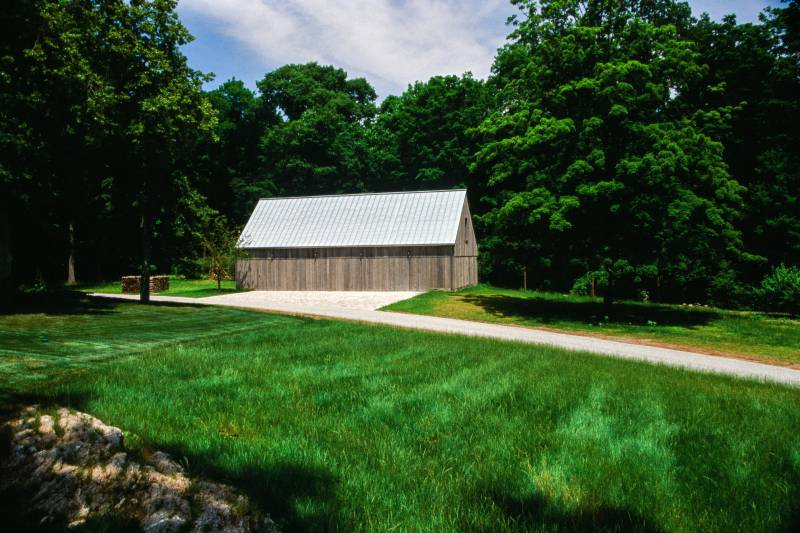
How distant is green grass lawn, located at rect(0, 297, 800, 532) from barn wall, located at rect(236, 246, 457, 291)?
23.3 metres

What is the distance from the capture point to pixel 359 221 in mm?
37312

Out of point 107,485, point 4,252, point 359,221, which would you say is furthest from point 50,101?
point 359,221

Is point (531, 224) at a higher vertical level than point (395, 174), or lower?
lower

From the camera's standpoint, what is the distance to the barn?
34.5 meters

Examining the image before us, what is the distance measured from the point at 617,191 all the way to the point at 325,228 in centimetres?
2227

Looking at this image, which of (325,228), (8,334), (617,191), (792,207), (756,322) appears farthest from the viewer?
(325,228)

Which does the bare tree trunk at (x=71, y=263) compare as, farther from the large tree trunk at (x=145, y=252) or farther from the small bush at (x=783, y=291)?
the small bush at (x=783, y=291)

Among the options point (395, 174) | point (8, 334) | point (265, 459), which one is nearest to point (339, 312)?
point (8, 334)

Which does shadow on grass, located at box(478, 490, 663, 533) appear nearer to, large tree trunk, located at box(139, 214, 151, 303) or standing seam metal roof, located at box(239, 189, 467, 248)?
large tree trunk, located at box(139, 214, 151, 303)

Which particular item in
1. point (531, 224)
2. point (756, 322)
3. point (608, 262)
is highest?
point (531, 224)

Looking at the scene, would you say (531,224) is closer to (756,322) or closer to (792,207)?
(756,322)

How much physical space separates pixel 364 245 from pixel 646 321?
62.3 feet

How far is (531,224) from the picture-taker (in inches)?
817

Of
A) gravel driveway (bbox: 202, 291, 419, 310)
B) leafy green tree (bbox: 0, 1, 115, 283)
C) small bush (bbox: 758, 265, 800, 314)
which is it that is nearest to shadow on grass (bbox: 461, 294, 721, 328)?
small bush (bbox: 758, 265, 800, 314)
